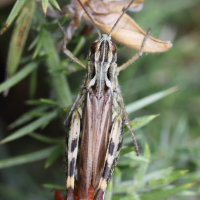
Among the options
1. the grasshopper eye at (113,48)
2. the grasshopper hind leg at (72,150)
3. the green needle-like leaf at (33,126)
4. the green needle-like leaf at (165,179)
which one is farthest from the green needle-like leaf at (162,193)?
the grasshopper eye at (113,48)

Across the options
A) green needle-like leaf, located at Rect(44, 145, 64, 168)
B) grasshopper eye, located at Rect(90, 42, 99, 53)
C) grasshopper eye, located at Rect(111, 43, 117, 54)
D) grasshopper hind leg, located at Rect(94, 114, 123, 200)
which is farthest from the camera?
grasshopper eye, located at Rect(90, 42, 99, 53)

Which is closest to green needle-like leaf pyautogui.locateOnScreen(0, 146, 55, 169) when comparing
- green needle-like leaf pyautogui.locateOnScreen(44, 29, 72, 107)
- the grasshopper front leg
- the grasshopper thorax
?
the grasshopper front leg

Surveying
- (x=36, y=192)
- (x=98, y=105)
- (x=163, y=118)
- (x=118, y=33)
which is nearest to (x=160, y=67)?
(x=163, y=118)

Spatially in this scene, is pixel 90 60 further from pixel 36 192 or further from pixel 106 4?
pixel 36 192

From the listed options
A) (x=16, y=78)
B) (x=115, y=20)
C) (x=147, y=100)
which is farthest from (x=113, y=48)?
(x=16, y=78)

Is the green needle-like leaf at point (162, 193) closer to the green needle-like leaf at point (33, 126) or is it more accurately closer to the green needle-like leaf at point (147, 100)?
the green needle-like leaf at point (147, 100)

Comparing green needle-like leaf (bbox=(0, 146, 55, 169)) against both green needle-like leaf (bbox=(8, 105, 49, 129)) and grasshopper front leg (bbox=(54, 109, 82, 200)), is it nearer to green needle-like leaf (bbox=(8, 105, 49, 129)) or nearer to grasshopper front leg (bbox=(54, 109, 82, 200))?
grasshopper front leg (bbox=(54, 109, 82, 200))
